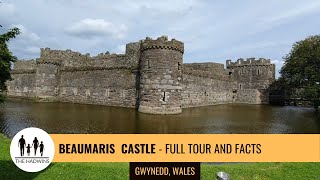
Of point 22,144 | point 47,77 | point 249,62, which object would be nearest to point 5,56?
point 22,144

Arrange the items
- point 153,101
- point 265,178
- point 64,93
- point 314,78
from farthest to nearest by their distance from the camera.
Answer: point 64,93, point 314,78, point 153,101, point 265,178

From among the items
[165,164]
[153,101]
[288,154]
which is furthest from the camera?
[153,101]

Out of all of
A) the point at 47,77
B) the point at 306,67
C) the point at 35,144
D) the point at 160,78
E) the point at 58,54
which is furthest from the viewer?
the point at 58,54

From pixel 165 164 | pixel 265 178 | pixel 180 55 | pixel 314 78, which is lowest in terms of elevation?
pixel 265 178

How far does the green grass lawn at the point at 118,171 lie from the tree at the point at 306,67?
1910 cm

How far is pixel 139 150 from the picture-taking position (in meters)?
4.34

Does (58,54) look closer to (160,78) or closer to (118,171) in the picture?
(160,78)

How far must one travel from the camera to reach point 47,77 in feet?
119

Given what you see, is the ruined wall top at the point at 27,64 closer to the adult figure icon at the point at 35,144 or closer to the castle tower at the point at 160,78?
the castle tower at the point at 160,78

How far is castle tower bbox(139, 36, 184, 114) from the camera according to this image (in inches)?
923

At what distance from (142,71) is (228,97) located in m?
24.3

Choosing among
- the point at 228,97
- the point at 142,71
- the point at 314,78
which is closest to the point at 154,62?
the point at 142,71

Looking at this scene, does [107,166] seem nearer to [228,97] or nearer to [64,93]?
[64,93]

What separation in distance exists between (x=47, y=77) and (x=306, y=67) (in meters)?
31.0
